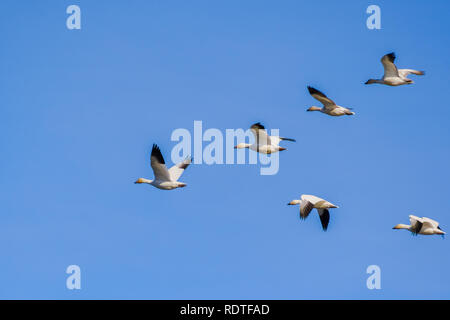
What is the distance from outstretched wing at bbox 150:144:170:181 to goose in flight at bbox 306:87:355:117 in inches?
166

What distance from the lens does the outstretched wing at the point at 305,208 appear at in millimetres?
23922

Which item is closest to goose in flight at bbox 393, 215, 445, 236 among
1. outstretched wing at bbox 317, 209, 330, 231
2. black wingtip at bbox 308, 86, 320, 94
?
outstretched wing at bbox 317, 209, 330, 231

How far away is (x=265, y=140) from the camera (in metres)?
23.6

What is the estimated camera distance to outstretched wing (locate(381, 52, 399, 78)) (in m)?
25.0

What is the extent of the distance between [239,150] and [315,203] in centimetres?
240

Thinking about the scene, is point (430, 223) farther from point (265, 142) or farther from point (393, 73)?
point (265, 142)

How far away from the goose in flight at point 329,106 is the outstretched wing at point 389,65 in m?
1.76

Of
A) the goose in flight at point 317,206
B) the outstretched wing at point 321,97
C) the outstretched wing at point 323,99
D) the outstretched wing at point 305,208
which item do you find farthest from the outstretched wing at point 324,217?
the outstretched wing at point 321,97

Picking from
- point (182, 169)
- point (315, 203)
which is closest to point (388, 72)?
point (315, 203)

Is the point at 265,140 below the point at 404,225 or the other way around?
the other way around

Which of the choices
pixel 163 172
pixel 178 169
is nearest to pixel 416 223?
pixel 178 169

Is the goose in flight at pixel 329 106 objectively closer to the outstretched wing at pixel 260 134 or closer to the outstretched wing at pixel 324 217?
the outstretched wing at pixel 260 134
